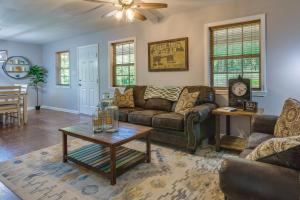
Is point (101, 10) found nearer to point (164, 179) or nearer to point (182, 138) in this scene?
point (182, 138)

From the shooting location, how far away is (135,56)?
4875 millimetres

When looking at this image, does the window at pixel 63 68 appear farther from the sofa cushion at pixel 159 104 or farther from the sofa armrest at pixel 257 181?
the sofa armrest at pixel 257 181

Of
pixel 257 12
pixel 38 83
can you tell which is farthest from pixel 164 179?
pixel 38 83

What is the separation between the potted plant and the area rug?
5101 mm

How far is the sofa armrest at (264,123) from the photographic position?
94.8 inches

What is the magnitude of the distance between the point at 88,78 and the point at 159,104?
2956 mm

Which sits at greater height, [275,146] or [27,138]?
[275,146]

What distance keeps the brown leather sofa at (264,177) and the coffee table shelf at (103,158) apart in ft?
4.55

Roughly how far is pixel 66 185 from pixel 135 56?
337 cm

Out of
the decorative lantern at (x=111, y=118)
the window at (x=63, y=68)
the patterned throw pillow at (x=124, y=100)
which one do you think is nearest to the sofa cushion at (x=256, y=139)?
the decorative lantern at (x=111, y=118)

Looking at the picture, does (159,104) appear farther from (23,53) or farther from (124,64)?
(23,53)

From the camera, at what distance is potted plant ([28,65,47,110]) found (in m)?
7.17

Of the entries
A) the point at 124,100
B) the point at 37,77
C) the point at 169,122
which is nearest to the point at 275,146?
the point at 169,122

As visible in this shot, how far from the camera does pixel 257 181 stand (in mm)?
1121
